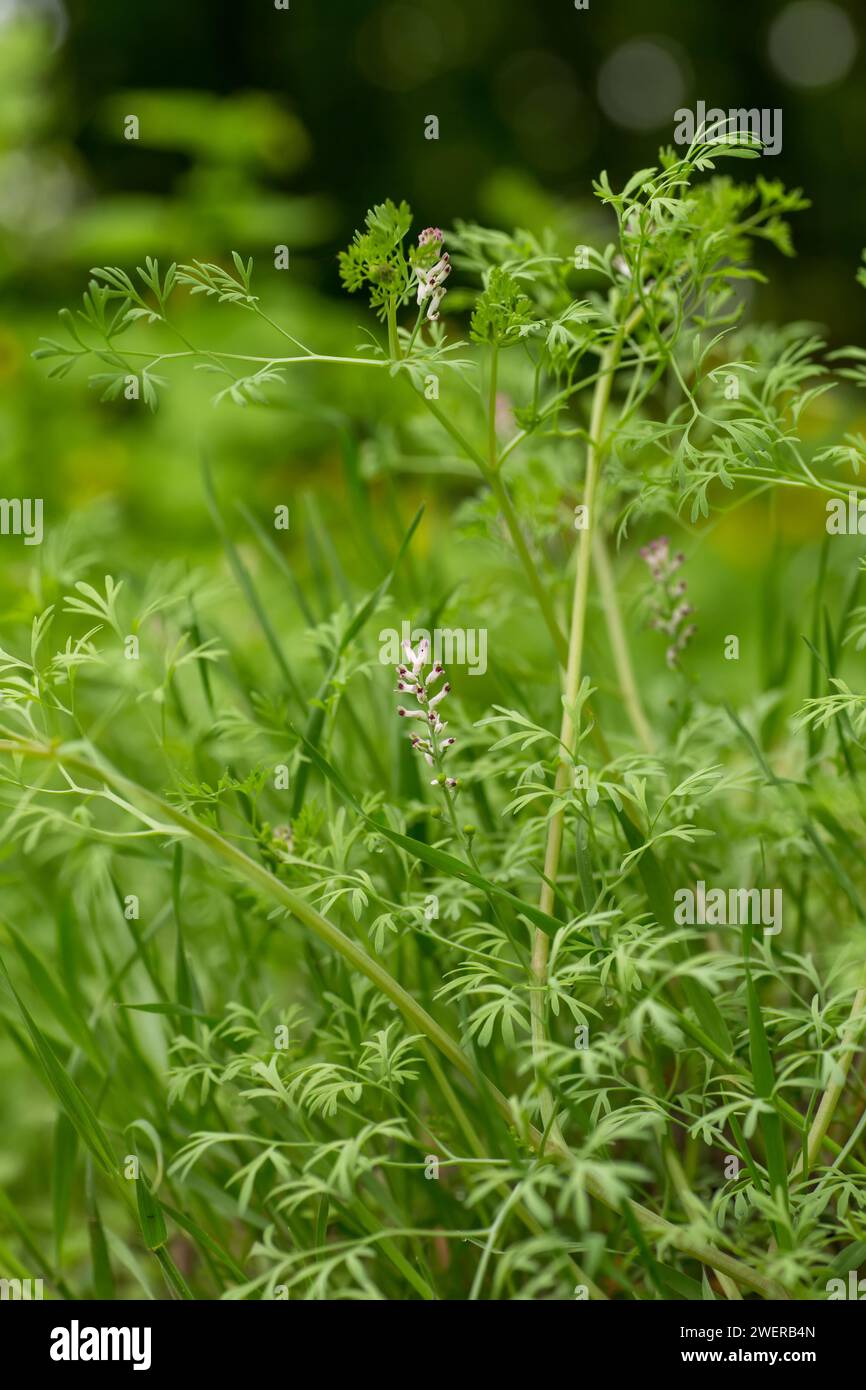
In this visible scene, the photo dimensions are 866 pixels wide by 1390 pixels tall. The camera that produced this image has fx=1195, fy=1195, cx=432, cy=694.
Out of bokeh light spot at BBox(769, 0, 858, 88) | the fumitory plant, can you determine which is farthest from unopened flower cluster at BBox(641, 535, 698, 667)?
bokeh light spot at BBox(769, 0, 858, 88)

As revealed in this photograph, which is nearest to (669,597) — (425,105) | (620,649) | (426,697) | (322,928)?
(620,649)

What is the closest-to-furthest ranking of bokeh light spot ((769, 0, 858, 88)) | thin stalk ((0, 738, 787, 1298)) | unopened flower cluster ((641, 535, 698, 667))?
thin stalk ((0, 738, 787, 1298)) < unopened flower cluster ((641, 535, 698, 667)) < bokeh light spot ((769, 0, 858, 88))

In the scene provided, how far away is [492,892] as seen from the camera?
0.53 meters

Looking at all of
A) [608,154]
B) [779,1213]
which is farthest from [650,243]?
[608,154]

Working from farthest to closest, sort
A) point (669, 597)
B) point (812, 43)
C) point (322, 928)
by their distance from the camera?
point (812, 43) < point (669, 597) < point (322, 928)

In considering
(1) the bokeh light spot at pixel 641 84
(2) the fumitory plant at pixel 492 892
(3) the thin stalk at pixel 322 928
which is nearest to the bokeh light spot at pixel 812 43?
(1) the bokeh light spot at pixel 641 84

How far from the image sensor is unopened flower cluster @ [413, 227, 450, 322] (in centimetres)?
54

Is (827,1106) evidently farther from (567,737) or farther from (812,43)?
(812,43)

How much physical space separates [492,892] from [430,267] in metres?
0.29

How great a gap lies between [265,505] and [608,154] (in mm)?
2924

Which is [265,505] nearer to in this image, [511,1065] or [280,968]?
[280,968]

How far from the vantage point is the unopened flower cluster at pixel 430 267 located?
0.54 m

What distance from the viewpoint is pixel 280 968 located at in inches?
35.9

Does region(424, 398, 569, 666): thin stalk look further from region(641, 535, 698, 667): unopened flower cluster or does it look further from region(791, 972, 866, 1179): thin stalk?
region(791, 972, 866, 1179): thin stalk
